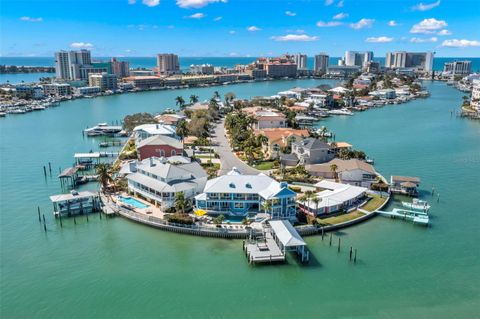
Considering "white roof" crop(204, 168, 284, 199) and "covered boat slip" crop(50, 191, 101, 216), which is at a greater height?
"white roof" crop(204, 168, 284, 199)

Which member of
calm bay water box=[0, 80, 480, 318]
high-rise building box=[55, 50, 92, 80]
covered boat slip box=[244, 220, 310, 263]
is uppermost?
high-rise building box=[55, 50, 92, 80]

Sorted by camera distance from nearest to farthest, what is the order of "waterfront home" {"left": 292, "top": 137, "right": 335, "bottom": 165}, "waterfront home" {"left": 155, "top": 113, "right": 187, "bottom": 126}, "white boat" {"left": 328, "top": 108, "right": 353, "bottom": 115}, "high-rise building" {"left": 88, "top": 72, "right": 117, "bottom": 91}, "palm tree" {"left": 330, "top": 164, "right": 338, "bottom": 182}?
"palm tree" {"left": 330, "top": 164, "right": 338, "bottom": 182} < "waterfront home" {"left": 292, "top": 137, "right": 335, "bottom": 165} < "waterfront home" {"left": 155, "top": 113, "right": 187, "bottom": 126} < "white boat" {"left": 328, "top": 108, "right": 353, "bottom": 115} < "high-rise building" {"left": 88, "top": 72, "right": 117, "bottom": 91}

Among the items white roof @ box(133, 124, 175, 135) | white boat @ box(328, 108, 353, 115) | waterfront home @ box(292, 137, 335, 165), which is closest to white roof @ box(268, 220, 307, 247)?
waterfront home @ box(292, 137, 335, 165)

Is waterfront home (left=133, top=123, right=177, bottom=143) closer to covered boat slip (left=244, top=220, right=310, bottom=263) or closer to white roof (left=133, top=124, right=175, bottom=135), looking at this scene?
white roof (left=133, top=124, right=175, bottom=135)

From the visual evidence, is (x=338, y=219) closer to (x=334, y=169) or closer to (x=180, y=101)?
(x=334, y=169)

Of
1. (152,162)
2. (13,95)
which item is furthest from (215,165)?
(13,95)

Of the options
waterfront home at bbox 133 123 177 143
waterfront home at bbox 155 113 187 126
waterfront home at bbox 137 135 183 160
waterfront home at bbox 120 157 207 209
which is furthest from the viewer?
waterfront home at bbox 155 113 187 126

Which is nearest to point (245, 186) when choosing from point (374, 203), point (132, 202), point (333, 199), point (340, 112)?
point (333, 199)
